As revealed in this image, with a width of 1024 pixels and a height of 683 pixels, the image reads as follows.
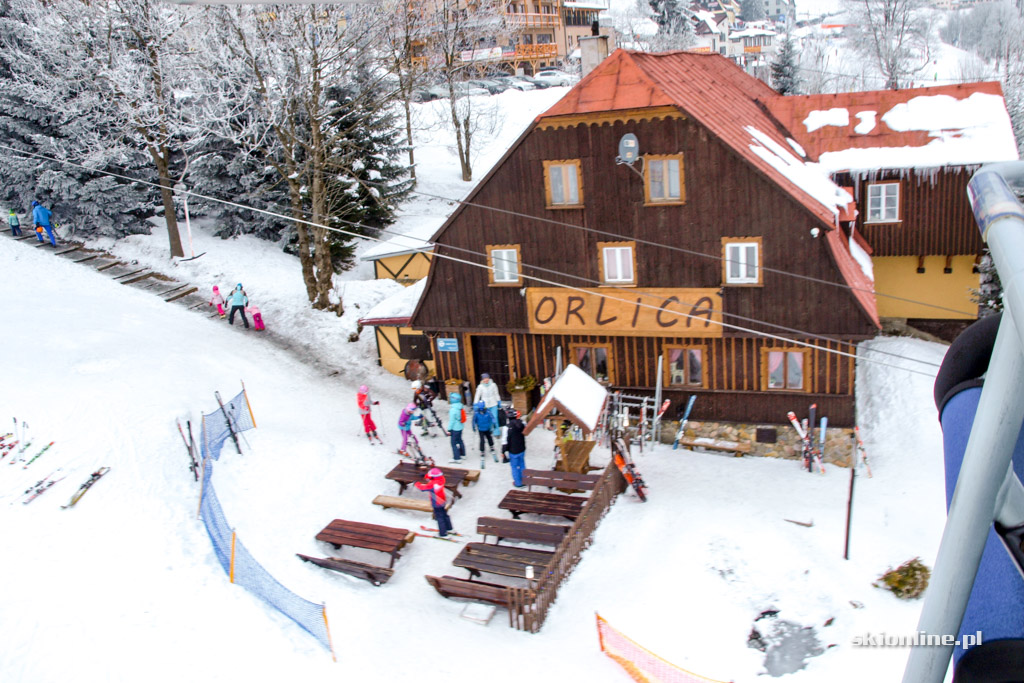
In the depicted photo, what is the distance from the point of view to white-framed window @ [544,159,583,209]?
1912 centimetres

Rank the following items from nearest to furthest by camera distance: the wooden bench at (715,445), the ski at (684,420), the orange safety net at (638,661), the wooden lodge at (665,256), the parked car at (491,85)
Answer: the orange safety net at (638,661) → the wooden lodge at (665,256) → the wooden bench at (715,445) → the ski at (684,420) → the parked car at (491,85)

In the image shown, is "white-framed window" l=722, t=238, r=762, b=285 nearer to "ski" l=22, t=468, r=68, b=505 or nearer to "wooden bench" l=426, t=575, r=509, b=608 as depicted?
"wooden bench" l=426, t=575, r=509, b=608

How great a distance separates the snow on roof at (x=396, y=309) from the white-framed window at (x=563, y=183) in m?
5.52

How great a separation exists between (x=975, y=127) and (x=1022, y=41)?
36152 millimetres

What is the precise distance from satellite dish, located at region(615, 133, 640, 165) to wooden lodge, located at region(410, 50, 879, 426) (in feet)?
0.11

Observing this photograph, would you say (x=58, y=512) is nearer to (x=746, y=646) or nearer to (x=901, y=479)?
(x=746, y=646)

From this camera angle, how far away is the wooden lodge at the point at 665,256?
703 inches

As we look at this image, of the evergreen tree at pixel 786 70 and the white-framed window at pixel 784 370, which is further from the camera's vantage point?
A: the evergreen tree at pixel 786 70

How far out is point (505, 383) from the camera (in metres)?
22.6

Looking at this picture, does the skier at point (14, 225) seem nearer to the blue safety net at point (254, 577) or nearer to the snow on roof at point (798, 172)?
the blue safety net at point (254, 577)

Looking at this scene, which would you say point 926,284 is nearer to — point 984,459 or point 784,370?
point 784,370

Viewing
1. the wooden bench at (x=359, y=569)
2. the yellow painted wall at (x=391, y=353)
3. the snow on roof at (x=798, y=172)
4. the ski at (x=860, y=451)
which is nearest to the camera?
the wooden bench at (x=359, y=569)

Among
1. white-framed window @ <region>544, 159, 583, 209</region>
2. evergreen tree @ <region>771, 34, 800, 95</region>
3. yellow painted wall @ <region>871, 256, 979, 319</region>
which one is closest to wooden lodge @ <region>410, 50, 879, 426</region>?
white-framed window @ <region>544, 159, 583, 209</region>

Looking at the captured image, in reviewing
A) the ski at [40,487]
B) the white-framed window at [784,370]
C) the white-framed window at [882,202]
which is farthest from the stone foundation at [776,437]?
the ski at [40,487]
